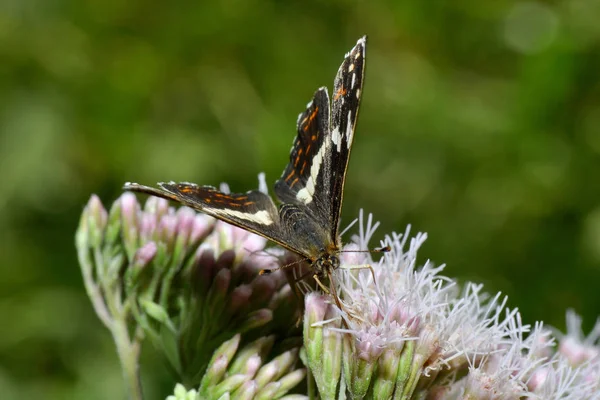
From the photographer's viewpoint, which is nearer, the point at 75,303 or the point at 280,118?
the point at 75,303

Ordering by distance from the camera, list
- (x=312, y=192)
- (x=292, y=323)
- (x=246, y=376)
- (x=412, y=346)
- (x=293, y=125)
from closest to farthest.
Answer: (x=412, y=346), (x=246, y=376), (x=292, y=323), (x=312, y=192), (x=293, y=125)

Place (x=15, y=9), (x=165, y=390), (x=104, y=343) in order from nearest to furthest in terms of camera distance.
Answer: (x=165, y=390), (x=104, y=343), (x=15, y=9)

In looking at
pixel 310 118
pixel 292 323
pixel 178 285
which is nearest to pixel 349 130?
pixel 310 118

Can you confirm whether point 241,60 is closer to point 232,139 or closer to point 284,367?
point 232,139

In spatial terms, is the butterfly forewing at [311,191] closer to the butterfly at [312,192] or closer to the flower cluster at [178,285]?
the butterfly at [312,192]

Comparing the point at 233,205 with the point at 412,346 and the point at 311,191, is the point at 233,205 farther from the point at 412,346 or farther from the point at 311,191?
the point at 412,346

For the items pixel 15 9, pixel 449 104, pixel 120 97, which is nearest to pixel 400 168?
pixel 449 104

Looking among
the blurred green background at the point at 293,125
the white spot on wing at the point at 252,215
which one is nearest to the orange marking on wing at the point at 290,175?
the white spot on wing at the point at 252,215
